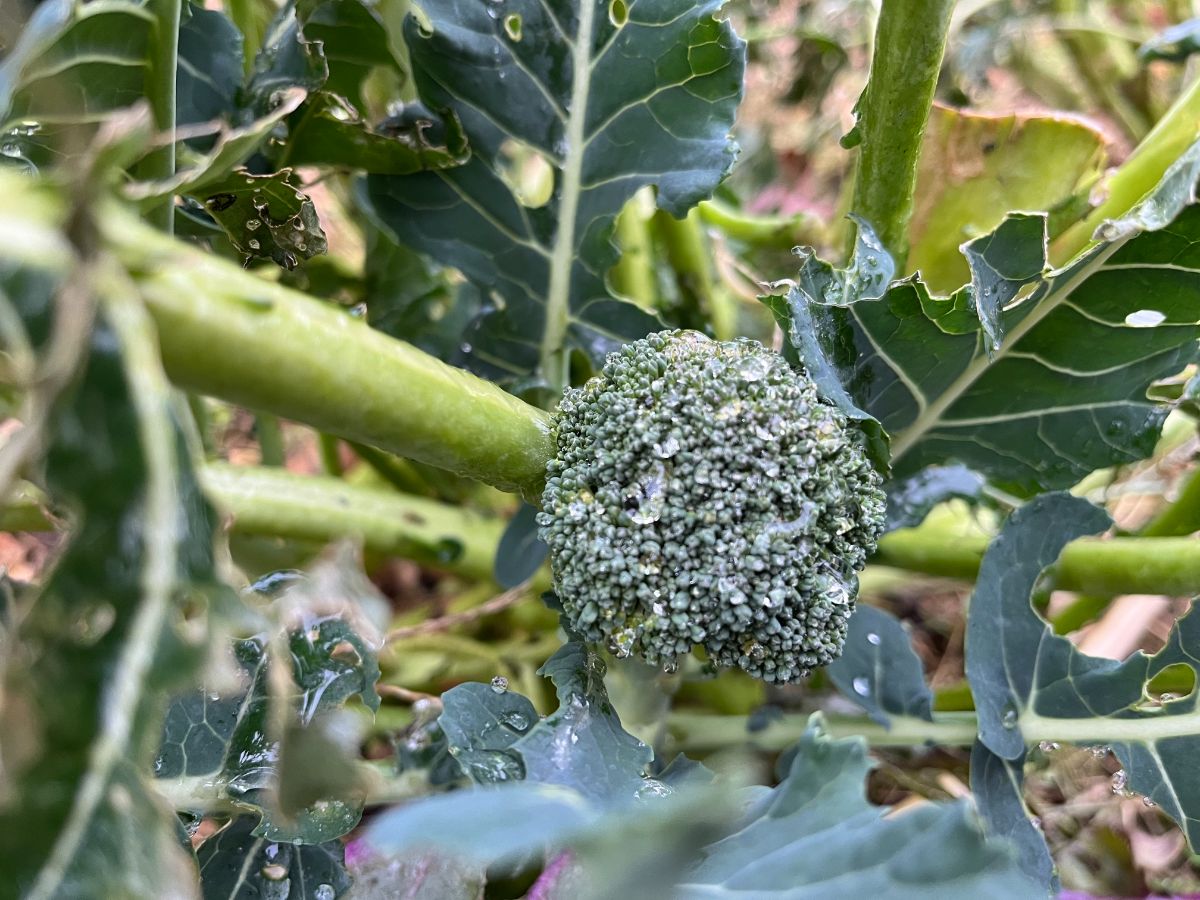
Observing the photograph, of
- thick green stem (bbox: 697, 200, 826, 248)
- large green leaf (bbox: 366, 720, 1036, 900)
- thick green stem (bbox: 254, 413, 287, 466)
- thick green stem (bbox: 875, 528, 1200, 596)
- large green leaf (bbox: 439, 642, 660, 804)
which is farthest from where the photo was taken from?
thick green stem (bbox: 697, 200, 826, 248)

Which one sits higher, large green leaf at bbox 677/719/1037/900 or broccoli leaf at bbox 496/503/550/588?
large green leaf at bbox 677/719/1037/900

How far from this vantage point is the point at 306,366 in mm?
465

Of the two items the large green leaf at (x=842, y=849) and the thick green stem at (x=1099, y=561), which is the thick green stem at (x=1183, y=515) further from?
the large green leaf at (x=842, y=849)

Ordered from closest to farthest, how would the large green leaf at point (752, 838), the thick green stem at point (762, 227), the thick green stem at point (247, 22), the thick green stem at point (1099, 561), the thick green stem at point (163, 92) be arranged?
the large green leaf at point (752, 838), the thick green stem at point (163, 92), the thick green stem at point (1099, 561), the thick green stem at point (247, 22), the thick green stem at point (762, 227)

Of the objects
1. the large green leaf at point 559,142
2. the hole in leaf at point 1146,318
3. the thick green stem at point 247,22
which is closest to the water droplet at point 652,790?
the large green leaf at point 559,142

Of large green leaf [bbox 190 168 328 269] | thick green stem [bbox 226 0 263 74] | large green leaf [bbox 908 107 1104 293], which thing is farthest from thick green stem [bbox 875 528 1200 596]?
thick green stem [bbox 226 0 263 74]

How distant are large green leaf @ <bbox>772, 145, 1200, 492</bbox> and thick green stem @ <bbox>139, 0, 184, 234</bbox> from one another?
0.54 m

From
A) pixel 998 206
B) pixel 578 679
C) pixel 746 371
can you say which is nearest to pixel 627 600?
pixel 578 679

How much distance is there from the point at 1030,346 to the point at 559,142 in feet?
1.61

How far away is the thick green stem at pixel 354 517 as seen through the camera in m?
0.93

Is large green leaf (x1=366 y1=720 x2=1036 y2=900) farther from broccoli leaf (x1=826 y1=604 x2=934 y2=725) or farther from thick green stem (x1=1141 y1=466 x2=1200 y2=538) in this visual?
thick green stem (x1=1141 y1=466 x2=1200 y2=538)

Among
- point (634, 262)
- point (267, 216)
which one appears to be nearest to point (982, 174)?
point (634, 262)

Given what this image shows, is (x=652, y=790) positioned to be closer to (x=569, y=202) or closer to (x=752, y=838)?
(x=752, y=838)

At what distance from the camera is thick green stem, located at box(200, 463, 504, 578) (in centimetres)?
93
